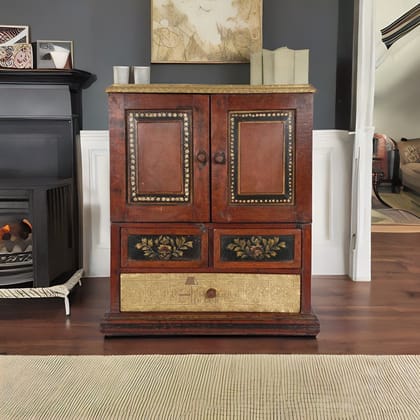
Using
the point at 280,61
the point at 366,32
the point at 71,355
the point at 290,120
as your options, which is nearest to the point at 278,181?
the point at 290,120

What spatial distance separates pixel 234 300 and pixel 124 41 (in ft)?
5.63

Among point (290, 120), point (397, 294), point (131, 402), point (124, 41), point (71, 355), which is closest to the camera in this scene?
point (131, 402)

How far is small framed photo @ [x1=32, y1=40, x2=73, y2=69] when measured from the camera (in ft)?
11.0

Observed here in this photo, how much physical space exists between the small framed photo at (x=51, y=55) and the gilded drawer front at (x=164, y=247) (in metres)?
1.25

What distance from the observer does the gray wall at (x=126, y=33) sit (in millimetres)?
3453

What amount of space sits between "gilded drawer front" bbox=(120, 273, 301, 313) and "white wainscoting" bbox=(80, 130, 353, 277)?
3.32ft

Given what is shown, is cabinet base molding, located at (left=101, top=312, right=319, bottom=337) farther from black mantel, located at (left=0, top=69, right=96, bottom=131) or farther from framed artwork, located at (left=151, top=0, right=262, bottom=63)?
framed artwork, located at (left=151, top=0, right=262, bottom=63)

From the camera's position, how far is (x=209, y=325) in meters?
2.60

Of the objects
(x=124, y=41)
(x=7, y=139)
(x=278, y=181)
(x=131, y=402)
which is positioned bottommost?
(x=131, y=402)

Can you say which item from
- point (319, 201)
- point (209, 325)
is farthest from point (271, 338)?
point (319, 201)

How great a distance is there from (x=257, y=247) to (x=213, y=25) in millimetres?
1451

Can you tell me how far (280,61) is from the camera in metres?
2.63

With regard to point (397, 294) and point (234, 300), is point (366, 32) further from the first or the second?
point (234, 300)

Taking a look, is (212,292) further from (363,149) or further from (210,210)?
(363,149)
